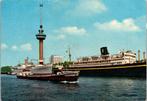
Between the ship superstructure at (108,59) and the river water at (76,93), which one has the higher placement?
the ship superstructure at (108,59)

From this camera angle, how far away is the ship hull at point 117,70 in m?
83.8

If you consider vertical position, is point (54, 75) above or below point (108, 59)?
below

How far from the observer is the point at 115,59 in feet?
348

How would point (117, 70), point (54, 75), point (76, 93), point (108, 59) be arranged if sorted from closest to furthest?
point (76, 93)
point (54, 75)
point (117, 70)
point (108, 59)

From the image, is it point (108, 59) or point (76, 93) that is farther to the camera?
point (108, 59)

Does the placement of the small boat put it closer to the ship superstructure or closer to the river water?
the river water

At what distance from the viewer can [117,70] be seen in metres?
91.5

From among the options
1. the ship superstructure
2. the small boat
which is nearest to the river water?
the small boat

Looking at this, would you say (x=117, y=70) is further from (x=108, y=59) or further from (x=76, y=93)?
(x=76, y=93)

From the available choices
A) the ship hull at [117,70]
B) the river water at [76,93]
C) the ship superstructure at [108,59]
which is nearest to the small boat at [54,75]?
the river water at [76,93]

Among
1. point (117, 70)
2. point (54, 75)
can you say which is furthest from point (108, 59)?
point (54, 75)

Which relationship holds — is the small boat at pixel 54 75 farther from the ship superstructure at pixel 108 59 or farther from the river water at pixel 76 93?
the ship superstructure at pixel 108 59

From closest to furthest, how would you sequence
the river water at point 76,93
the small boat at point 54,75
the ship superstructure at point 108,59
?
the river water at point 76,93, the small boat at point 54,75, the ship superstructure at point 108,59

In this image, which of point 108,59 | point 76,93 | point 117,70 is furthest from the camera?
point 108,59
